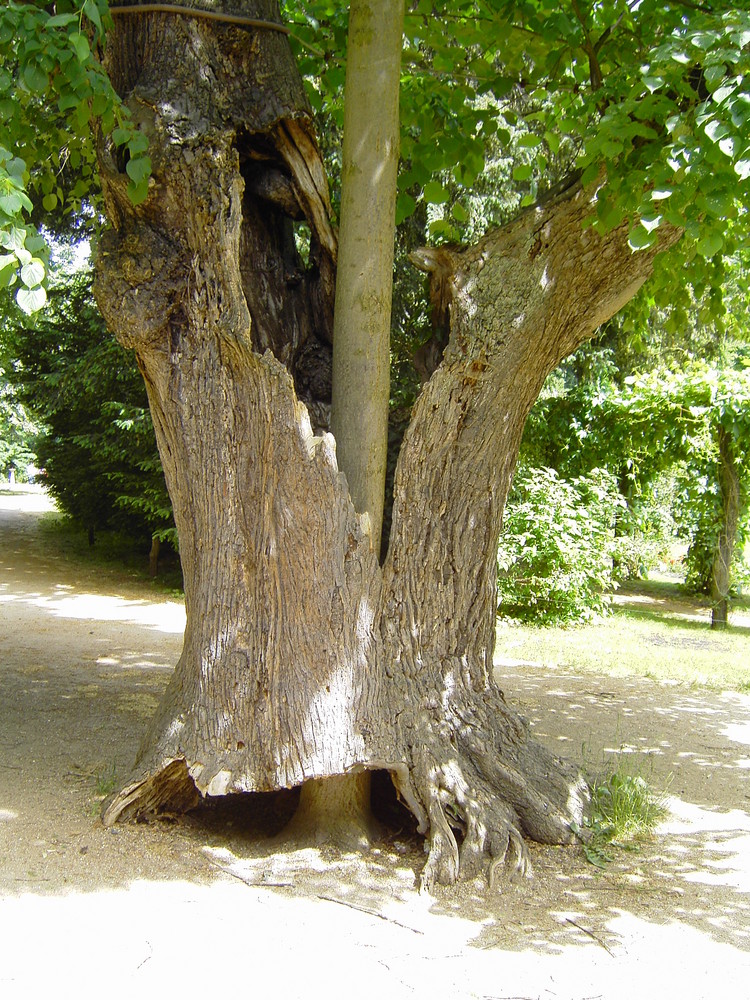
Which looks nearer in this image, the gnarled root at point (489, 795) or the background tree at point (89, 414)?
the gnarled root at point (489, 795)

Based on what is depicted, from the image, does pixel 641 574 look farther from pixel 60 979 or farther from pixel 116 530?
pixel 60 979

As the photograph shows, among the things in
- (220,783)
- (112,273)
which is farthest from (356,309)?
(220,783)

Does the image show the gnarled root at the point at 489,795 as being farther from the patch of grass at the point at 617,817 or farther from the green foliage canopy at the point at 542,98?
Result: the green foliage canopy at the point at 542,98

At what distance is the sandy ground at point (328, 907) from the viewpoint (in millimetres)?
2965

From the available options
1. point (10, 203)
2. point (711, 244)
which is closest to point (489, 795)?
point (711, 244)

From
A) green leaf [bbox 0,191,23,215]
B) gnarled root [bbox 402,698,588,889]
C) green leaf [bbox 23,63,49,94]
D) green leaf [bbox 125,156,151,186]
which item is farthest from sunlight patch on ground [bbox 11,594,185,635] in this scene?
green leaf [bbox 0,191,23,215]

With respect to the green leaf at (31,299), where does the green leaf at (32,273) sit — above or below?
above

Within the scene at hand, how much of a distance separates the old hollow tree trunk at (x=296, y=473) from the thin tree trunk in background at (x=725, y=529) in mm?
8633

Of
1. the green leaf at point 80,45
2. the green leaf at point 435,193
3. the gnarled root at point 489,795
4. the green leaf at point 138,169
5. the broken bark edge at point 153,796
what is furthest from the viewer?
the green leaf at point 435,193

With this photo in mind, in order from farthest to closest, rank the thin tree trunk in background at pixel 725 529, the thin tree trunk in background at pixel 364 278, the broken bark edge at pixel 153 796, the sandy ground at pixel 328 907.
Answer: the thin tree trunk in background at pixel 725 529
the thin tree trunk in background at pixel 364 278
the broken bark edge at pixel 153 796
the sandy ground at pixel 328 907

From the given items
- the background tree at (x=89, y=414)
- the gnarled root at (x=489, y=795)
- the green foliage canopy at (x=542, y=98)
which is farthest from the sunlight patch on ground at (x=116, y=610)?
the gnarled root at (x=489, y=795)

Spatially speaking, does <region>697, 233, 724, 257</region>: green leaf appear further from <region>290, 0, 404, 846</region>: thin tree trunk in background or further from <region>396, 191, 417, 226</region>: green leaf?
<region>396, 191, 417, 226</region>: green leaf

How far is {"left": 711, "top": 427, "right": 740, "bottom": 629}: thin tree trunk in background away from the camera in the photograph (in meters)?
12.1

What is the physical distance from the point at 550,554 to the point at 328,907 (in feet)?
26.8
